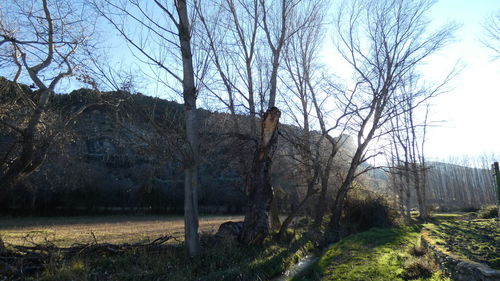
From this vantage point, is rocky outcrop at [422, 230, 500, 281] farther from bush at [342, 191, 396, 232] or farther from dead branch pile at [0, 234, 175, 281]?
bush at [342, 191, 396, 232]

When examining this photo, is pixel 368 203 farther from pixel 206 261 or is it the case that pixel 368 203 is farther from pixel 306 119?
pixel 206 261

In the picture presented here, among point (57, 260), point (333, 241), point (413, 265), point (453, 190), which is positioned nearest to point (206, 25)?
point (57, 260)

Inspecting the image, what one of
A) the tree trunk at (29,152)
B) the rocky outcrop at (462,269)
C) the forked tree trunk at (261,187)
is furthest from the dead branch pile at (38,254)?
the rocky outcrop at (462,269)

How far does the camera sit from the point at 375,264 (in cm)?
942

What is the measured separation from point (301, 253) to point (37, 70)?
31.7 ft

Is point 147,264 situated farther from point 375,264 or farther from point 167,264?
point 375,264

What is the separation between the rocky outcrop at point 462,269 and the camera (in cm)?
533

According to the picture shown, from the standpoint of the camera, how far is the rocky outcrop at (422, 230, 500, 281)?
533 centimetres

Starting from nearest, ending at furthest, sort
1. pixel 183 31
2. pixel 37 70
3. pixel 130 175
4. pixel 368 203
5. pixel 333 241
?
pixel 183 31 → pixel 37 70 → pixel 333 241 → pixel 368 203 → pixel 130 175

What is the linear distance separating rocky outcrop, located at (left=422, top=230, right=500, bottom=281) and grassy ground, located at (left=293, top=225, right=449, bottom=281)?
0.21 metres

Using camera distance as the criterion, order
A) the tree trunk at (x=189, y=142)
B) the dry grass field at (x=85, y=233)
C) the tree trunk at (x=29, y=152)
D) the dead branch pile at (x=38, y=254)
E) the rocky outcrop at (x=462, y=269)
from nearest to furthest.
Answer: the rocky outcrop at (x=462, y=269) → the dead branch pile at (x=38, y=254) → the tree trunk at (x=189, y=142) → the tree trunk at (x=29, y=152) → the dry grass field at (x=85, y=233)

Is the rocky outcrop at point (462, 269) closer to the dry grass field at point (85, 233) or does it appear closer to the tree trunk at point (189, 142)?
the tree trunk at point (189, 142)

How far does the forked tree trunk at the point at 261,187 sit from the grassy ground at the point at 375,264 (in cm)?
196

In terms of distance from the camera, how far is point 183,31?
8820 mm
